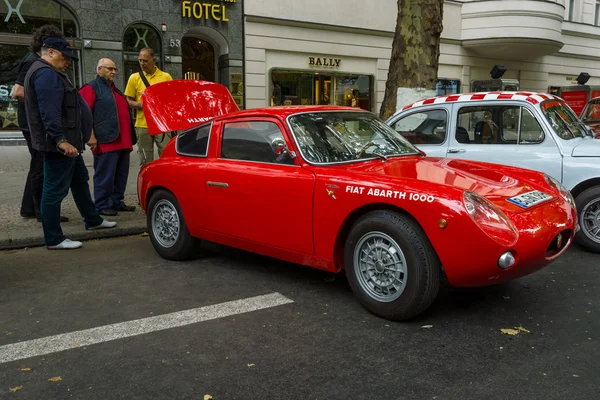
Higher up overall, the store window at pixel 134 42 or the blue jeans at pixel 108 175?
the store window at pixel 134 42

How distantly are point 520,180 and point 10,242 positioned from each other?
16.8ft

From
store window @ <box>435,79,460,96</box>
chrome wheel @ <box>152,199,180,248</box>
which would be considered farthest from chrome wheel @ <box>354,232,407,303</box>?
store window @ <box>435,79,460,96</box>

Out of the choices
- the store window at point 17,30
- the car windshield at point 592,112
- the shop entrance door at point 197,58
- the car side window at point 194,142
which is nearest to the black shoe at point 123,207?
the car side window at point 194,142

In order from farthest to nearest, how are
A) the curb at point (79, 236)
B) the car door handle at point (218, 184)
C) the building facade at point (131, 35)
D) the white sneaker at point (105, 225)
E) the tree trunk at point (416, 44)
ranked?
the building facade at point (131, 35) < the tree trunk at point (416, 44) < the white sneaker at point (105, 225) < the curb at point (79, 236) < the car door handle at point (218, 184)

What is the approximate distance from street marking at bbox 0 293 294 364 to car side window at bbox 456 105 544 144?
10.8 feet

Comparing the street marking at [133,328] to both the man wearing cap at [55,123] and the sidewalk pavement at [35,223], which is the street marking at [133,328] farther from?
the sidewalk pavement at [35,223]

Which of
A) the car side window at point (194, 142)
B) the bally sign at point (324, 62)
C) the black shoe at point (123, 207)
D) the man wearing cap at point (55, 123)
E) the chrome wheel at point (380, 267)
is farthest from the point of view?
the bally sign at point (324, 62)

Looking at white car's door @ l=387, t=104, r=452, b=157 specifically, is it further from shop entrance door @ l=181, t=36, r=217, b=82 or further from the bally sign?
the bally sign

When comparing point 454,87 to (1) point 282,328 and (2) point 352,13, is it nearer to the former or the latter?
(2) point 352,13

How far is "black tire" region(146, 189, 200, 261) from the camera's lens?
17.0 ft

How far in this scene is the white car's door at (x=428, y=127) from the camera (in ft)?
21.0

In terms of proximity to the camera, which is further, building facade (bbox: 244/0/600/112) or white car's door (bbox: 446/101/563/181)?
A: building facade (bbox: 244/0/600/112)

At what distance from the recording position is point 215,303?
4098mm

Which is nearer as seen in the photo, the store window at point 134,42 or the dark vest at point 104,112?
the dark vest at point 104,112
